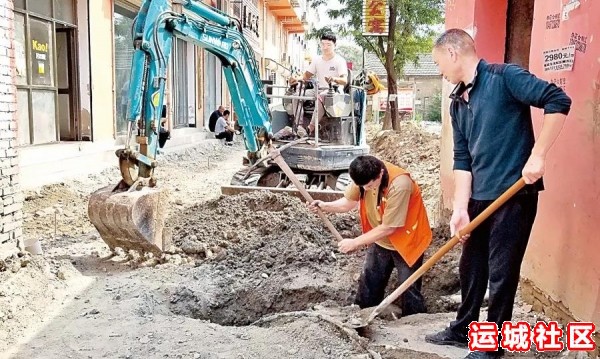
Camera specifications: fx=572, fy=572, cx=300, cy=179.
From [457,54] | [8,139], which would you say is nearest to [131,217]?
[8,139]

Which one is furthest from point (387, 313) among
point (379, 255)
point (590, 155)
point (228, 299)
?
point (590, 155)

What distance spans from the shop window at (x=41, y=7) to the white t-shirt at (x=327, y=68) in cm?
461

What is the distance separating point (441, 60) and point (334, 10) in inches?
740

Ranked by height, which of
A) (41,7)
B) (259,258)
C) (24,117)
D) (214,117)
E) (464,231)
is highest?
(41,7)

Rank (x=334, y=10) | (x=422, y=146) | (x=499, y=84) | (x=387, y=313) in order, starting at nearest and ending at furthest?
(x=499, y=84), (x=387, y=313), (x=422, y=146), (x=334, y=10)

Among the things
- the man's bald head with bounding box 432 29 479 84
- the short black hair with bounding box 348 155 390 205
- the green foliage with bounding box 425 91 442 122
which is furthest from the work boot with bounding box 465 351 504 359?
the green foliage with bounding box 425 91 442 122

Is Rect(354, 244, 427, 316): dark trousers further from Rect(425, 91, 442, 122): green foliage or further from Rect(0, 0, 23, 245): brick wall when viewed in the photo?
Rect(425, 91, 442, 122): green foliage

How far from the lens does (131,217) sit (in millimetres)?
5090

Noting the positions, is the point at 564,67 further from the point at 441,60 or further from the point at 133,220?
the point at 133,220

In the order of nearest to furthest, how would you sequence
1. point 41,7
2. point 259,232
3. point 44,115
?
point 259,232
point 41,7
point 44,115

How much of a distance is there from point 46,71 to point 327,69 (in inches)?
193

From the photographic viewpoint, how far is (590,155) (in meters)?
3.26

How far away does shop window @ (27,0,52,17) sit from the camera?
9.18m

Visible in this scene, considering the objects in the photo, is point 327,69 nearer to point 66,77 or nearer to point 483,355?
point 66,77
